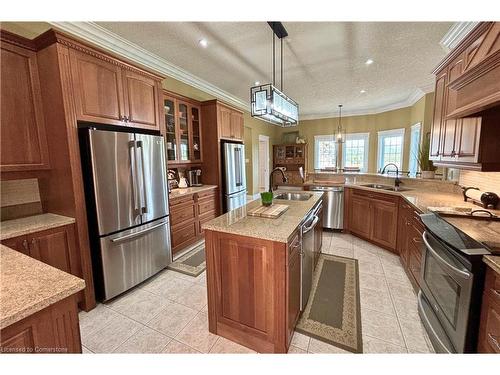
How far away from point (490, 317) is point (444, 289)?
1.25ft

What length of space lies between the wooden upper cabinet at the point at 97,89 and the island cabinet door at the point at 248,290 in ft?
5.30

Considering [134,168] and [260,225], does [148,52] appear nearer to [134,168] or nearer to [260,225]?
[134,168]

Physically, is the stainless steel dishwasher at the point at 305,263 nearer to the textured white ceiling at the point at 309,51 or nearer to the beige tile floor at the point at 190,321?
the beige tile floor at the point at 190,321

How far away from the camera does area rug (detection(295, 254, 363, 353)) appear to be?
1.75 meters

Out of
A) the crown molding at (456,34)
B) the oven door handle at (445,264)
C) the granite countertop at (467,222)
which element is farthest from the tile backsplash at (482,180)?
the crown molding at (456,34)

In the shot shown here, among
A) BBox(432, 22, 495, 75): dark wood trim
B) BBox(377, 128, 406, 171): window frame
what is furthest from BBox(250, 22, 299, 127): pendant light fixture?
BBox(377, 128, 406, 171): window frame

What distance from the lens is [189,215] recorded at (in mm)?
3465

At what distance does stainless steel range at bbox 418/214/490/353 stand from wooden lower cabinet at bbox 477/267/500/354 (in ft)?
0.09

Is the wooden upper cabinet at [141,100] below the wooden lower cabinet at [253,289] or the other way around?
the other way around

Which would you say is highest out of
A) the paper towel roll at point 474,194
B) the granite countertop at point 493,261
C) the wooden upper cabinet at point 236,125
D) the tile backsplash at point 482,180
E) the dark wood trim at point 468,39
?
the dark wood trim at point 468,39

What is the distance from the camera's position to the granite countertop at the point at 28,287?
76 centimetres

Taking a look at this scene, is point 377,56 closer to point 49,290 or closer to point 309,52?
point 309,52

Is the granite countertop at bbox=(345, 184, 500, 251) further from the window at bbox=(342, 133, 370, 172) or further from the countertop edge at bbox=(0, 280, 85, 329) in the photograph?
the window at bbox=(342, 133, 370, 172)
